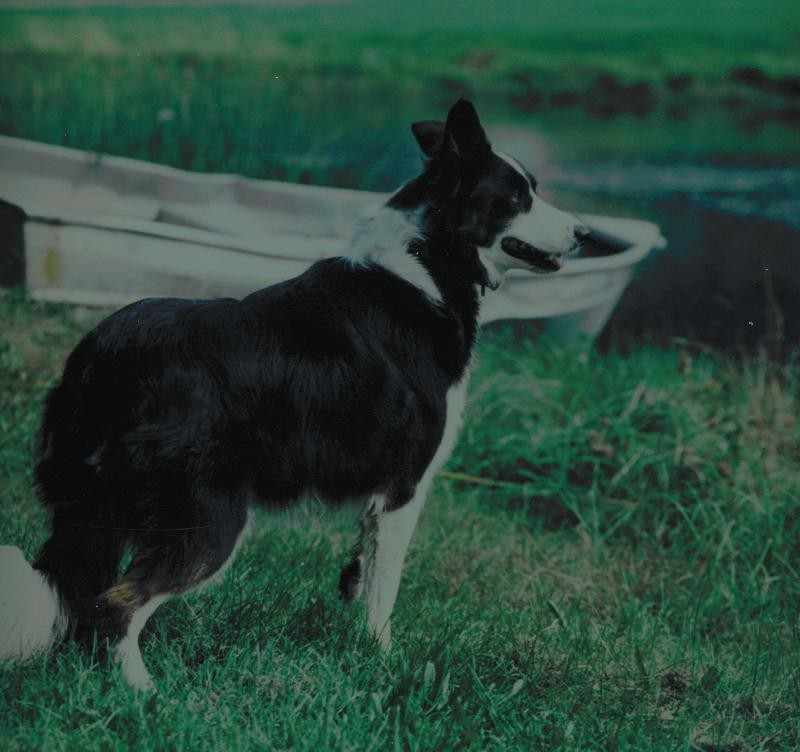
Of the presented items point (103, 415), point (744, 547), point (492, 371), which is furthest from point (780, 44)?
point (103, 415)

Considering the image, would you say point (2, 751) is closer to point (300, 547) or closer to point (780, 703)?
point (300, 547)

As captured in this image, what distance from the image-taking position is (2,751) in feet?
8.27

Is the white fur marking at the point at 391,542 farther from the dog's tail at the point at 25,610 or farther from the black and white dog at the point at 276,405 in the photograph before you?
the dog's tail at the point at 25,610

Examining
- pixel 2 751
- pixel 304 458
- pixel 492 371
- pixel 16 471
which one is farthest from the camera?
pixel 492 371

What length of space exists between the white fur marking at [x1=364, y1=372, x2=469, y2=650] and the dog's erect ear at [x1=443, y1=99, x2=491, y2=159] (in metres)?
0.68

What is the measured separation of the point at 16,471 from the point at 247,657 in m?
1.80

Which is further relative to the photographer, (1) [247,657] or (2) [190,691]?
(1) [247,657]

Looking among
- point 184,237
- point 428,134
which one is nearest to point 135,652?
point 428,134

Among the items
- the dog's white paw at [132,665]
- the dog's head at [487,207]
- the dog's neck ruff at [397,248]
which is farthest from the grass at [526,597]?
the dog's head at [487,207]

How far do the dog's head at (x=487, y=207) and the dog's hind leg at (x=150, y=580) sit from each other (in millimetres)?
1127

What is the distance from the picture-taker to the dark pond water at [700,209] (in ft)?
18.0

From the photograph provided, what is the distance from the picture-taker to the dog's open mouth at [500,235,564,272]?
10.4 feet

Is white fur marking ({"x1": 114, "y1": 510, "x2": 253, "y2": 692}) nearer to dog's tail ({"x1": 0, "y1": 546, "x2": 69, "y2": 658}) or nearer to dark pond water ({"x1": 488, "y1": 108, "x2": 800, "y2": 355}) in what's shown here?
dog's tail ({"x1": 0, "y1": 546, "x2": 69, "y2": 658})

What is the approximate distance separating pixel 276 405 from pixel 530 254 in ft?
3.08
